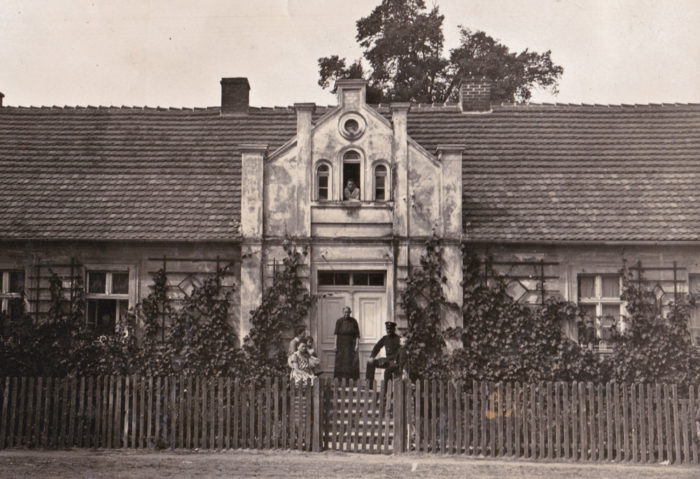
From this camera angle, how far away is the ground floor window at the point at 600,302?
47.9 ft

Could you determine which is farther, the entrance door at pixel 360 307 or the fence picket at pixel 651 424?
the entrance door at pixel 360 307

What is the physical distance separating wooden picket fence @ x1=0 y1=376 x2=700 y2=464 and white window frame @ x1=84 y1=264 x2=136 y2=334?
326 centimetres

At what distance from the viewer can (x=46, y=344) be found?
45.2 feet

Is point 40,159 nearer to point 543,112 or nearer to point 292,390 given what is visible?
point 292,390

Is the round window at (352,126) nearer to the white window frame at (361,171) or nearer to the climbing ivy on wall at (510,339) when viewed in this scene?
the white window frame at (361,171)

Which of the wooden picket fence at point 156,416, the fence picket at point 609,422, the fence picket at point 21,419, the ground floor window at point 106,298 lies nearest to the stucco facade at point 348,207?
the ground floor window at point 106,298

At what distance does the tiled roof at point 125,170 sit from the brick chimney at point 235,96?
10.3 inches

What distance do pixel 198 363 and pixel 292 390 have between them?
305 centimetres

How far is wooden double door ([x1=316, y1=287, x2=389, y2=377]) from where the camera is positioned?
1459 cm

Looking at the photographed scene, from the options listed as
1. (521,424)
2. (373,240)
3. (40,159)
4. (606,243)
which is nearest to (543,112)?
(606,243)

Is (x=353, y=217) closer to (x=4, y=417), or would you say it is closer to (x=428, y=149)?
(x=428, y=149)

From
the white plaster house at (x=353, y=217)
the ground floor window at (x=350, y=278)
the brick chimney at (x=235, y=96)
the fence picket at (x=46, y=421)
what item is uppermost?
the brick chimney at (x=235, y=96)

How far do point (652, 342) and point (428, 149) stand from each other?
20.0ft

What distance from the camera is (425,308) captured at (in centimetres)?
1422
